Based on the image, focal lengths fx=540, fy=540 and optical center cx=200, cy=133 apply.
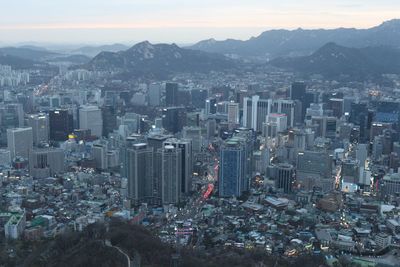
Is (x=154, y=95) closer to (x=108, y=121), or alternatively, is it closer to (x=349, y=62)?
(x=108, y=121)

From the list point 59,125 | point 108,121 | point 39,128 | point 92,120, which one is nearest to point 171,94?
point 108,121

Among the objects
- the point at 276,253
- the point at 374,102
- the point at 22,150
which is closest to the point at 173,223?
the point at 276,253

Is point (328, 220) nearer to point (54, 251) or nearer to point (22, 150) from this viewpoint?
point (54, 251)

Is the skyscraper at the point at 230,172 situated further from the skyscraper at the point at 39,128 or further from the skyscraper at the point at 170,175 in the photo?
the skyscraper at the point at 39,128

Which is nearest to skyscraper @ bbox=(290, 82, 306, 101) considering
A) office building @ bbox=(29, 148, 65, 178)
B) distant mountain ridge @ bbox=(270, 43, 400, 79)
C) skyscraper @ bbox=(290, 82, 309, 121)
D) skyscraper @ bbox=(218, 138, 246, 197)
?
skyscraper @ bbox=(290, 82, 309, 121)

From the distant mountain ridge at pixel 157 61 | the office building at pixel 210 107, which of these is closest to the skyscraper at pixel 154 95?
the office building at pixel 210 107
